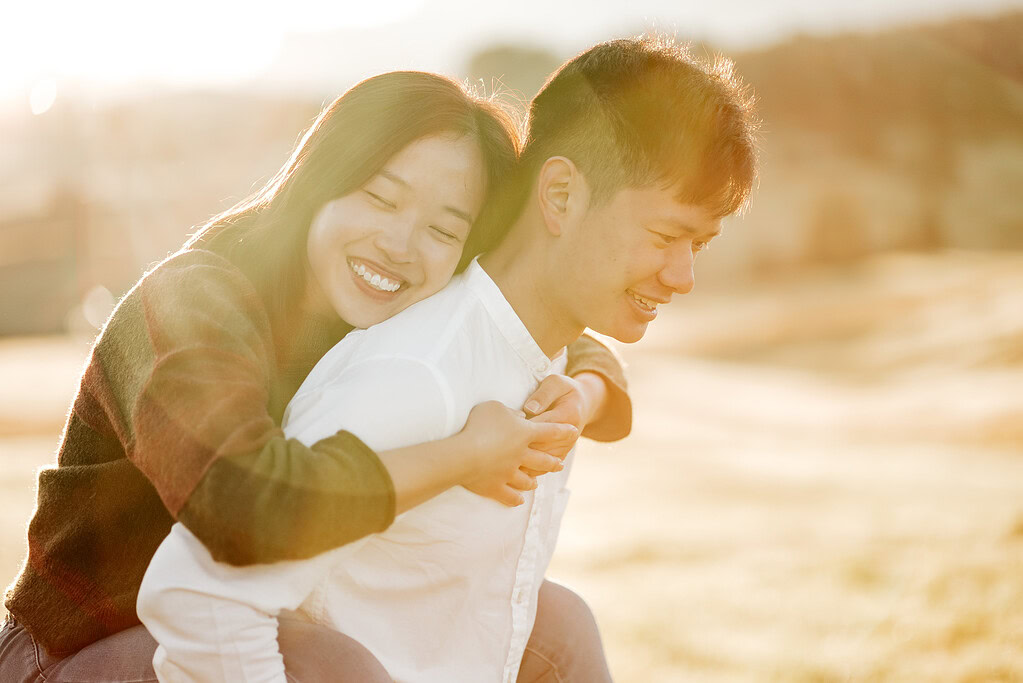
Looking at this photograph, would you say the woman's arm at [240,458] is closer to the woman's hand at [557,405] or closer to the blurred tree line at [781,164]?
the woman's hand at [557,405]

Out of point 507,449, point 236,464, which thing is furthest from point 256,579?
point 507,449

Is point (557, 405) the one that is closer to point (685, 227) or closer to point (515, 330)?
point (515, 330)

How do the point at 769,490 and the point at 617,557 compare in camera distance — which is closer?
the point at 617,557

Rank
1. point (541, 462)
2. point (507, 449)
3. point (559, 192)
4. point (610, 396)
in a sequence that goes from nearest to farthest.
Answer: point (507, 449), point (541, 462), point (559, 192), point (610, 396)

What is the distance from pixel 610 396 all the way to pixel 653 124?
890 mm

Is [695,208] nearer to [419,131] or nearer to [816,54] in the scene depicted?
[419,131]

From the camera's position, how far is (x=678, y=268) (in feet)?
6.03

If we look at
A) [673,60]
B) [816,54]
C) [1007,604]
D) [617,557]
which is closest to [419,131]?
[673,60]

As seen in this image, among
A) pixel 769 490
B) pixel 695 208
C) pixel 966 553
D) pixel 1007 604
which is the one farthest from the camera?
pixel 769 490

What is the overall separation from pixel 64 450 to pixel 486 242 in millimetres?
988

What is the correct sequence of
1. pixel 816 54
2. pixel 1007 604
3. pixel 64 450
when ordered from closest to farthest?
pixel 64 450
pixel 1007 604
pixel 816 54

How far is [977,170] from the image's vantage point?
30.0m

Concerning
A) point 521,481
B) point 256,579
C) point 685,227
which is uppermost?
point 685,227

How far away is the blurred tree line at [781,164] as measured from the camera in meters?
26.8
